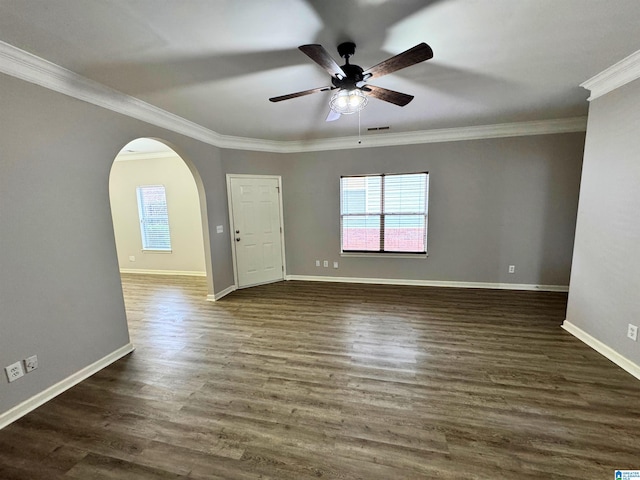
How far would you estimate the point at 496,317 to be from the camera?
3324 mm

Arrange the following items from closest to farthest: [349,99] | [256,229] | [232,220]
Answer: [349,99] < [232,220] < [256,229]

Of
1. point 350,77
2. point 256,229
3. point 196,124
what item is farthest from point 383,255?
point 196,124

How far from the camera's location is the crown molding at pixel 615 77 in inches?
85.3

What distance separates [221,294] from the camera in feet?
14.2

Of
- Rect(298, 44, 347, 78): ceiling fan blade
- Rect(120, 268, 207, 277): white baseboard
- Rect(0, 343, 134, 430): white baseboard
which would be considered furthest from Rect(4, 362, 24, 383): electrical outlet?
Rect(120, 268, 207, 277): white baseboard

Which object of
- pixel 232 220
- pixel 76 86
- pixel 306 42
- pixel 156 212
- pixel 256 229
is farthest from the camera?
pixel 156 212

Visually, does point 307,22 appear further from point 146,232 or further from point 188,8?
point 146,232

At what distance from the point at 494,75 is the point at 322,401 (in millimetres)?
3209

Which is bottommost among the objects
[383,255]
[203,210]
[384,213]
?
[383,255]

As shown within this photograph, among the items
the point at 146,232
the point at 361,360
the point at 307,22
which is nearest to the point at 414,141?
the point at 307,22

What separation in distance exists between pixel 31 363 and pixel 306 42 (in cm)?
318

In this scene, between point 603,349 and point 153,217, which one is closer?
point 603,349

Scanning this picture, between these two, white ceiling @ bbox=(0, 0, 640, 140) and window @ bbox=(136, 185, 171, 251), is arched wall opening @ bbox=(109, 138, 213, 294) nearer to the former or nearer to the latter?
window @ bbox=(136, 185, 171, 251)

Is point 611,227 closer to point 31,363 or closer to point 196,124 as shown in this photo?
point 196,124
